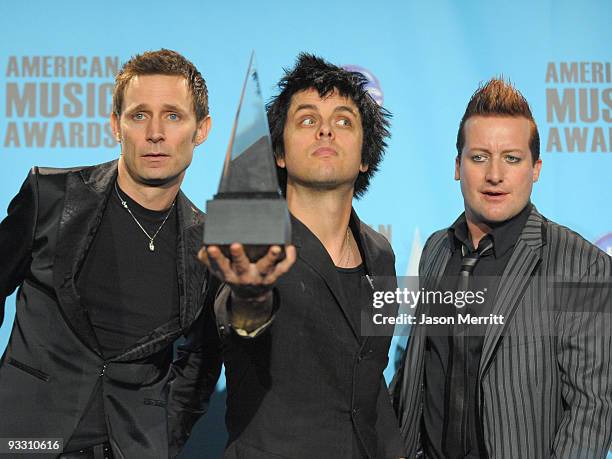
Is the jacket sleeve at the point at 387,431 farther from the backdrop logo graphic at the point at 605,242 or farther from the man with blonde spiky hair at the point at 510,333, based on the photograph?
the backdrop logo graphic at the point at 605,242

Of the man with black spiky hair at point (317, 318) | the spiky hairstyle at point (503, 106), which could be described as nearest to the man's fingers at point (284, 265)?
the man with black spiky hair at point (317, 318)

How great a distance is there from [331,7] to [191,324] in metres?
1.49

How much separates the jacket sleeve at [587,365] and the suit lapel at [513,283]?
0.12 metres

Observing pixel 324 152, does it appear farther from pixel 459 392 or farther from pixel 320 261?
pixel 459 392

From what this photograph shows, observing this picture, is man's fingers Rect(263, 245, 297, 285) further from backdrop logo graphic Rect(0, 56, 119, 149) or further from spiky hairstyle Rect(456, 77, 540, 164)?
backdrop logo graphic Rect(0, 56, 119, 149)

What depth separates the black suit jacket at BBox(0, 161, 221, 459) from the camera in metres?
1.94

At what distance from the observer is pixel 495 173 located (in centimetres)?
208

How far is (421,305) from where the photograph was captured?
2271 mm

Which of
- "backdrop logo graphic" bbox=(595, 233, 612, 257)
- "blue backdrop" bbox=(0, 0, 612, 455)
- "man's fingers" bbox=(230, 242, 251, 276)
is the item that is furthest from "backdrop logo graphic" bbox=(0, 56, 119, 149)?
"backdrop logo graphic" bbox=(595, 233, 612, 257)

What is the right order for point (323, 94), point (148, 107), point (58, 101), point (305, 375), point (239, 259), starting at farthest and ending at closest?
point (58, 101) → point (148, 107) → point (323, 94) → point (305, 375) → point (239, 259)

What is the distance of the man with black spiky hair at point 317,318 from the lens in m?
1.70

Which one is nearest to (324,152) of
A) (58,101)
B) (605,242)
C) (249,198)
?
(249,198)

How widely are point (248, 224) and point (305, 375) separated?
0.62m

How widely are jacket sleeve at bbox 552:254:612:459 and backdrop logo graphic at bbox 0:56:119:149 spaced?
1.82 meters
